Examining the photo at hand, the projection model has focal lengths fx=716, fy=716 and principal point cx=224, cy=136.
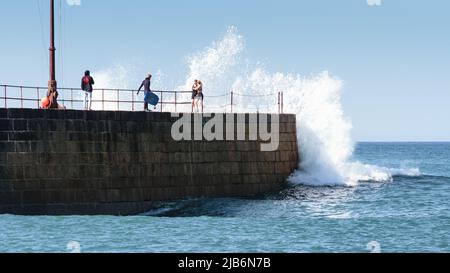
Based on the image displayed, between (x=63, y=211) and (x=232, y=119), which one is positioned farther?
(x=232, y=119)

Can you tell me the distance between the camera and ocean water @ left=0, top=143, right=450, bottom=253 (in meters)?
15.9

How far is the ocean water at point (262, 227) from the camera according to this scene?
1590 centimetres

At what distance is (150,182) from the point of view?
72.4 feet

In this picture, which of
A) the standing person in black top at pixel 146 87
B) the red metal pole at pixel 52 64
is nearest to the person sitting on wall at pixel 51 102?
the red metal pole at pixel 52 64

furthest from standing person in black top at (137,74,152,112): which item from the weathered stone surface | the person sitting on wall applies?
the person sitting on wall

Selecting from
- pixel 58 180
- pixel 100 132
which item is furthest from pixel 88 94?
pixel 58 180

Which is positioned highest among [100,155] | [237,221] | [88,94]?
[88,94]

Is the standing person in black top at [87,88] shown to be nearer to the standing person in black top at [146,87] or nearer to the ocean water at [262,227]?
the standing person in black top at [146,87]

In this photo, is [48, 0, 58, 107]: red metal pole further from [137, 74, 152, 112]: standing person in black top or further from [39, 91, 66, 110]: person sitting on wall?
[137, 74, 152, 112]: standing person in black top

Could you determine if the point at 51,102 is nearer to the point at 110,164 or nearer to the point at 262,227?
the point at 110,164

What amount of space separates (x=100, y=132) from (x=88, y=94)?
5.28ft

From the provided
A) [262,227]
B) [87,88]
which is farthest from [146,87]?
[262,227]
